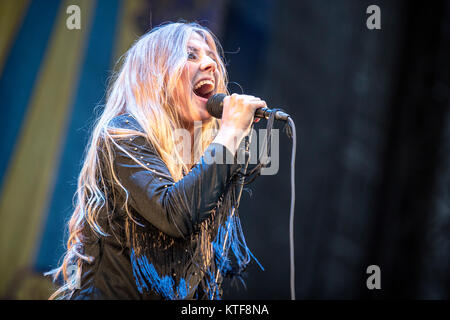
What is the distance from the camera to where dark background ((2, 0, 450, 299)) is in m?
3.17

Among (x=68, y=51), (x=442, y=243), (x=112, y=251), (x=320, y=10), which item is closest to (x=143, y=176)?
(x=112, y=251)

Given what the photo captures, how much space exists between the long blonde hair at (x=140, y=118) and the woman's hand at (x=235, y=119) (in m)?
0.23

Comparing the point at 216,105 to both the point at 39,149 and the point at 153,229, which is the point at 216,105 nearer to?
the point at 153,229

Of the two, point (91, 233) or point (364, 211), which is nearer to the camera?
point (91, 233)

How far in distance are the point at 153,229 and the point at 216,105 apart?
1.35 ft

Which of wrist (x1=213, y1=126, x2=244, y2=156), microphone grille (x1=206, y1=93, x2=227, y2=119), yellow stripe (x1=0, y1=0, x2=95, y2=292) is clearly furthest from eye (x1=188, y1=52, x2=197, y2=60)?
yellow stripe (x1=0, y1=0, x2=95, y2=292)

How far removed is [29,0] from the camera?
2699mm

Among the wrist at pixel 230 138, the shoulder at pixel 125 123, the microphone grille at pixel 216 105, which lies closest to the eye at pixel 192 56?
the microphone grille at pixel 216 105

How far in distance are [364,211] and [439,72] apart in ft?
4.11

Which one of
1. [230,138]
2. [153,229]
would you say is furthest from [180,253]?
[230,138]

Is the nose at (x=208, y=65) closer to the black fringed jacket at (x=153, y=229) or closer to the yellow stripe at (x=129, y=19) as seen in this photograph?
the black fringed jacket at (x=153, y=229)

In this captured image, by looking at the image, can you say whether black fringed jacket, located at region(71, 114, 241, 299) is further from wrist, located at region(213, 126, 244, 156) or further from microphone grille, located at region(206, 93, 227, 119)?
microphone grille, located at region(206, 93, 227, 119)

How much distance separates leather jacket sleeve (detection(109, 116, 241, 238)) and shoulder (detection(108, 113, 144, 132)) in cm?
14

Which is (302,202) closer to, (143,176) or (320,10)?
(320,10)
